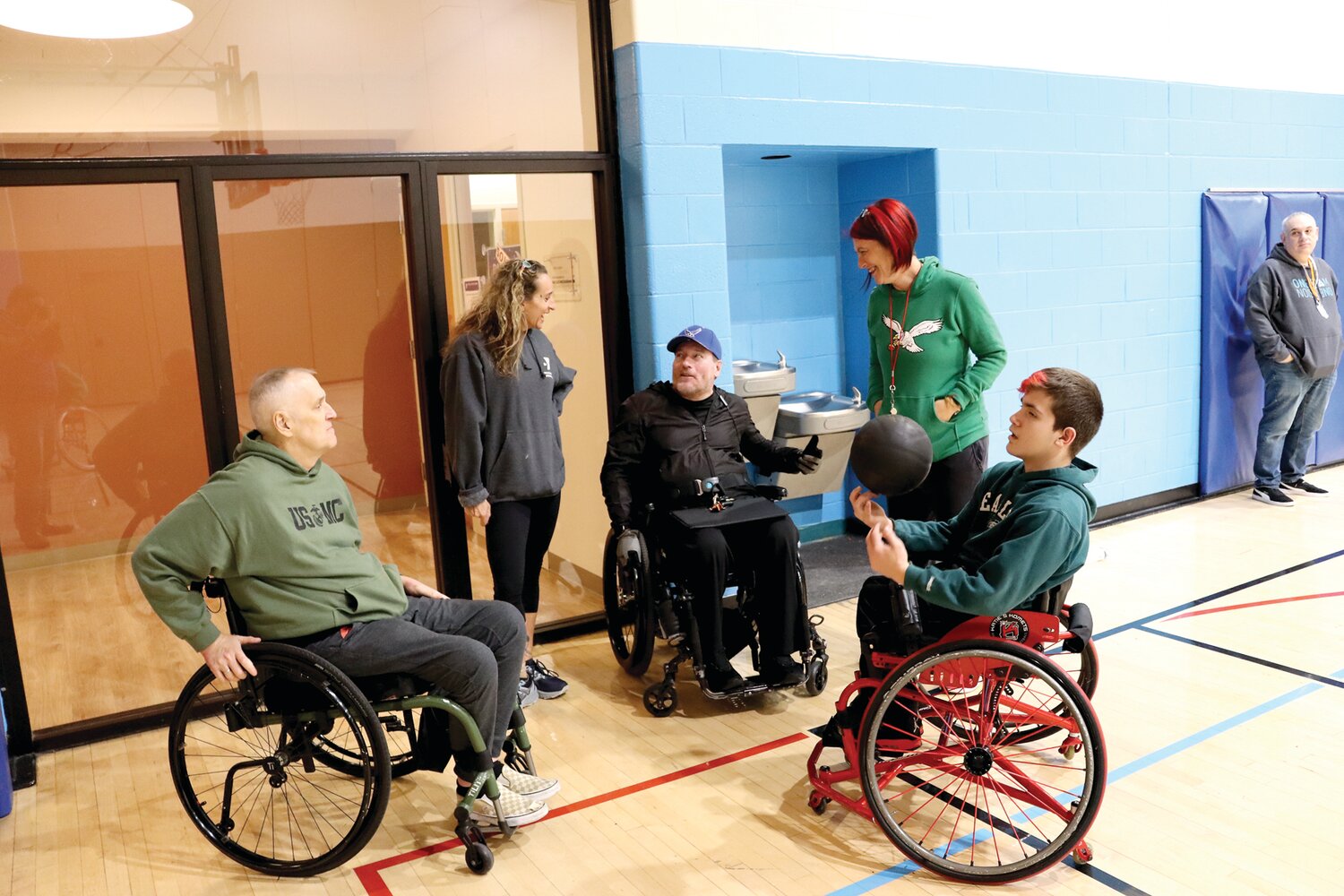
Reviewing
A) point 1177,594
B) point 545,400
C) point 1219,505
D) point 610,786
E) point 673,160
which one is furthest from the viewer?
point 1219,505

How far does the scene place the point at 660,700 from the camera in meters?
3.21

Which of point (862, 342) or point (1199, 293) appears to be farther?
point (1199, 293)

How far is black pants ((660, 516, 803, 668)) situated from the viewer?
3.09 metres

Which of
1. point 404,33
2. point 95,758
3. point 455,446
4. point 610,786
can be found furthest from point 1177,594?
point 95,758

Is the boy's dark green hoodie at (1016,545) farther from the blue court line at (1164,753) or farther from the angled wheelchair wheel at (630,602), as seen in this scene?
the angled wheelchair wheel at (630,602)

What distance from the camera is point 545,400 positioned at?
3.36 metres

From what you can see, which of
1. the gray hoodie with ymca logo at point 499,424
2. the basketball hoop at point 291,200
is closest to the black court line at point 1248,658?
the gray hoodie with ymca logo at point 499,424

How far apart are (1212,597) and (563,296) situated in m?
2.62

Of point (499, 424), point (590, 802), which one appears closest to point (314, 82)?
point (499, 424)

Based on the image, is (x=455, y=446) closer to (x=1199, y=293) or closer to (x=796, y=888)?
(x=796, y=888)

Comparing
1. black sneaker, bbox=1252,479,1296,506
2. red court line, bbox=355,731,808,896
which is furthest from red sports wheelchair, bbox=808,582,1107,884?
black sneaker, bbox=1252,479,1296,506

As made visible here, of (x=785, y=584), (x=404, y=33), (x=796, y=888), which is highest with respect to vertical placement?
(x=404, y=33)

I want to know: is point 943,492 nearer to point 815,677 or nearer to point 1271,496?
point 815,677

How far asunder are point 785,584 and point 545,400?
0.93 meters
